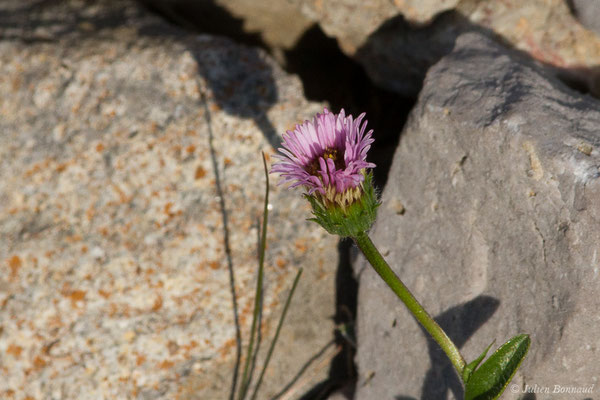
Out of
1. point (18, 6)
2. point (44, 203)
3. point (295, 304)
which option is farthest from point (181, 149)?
point (18, 6)

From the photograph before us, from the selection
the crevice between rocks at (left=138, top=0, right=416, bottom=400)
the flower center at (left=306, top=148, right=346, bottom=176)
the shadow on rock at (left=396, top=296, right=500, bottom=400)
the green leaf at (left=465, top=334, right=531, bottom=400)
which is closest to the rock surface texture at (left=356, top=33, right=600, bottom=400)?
the shadow on rock at (left=396, top=296, right=500, bottom=400)

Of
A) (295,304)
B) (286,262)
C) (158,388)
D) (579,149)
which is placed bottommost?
(158,388)

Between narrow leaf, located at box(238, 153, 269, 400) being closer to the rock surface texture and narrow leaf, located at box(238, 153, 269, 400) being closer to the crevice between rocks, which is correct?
the rock surface texture

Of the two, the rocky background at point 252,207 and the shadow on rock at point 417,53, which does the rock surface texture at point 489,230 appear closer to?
the rocky background at point 252,207

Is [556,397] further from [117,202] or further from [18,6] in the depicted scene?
[18,6]

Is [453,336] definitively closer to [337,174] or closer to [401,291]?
[401,291]

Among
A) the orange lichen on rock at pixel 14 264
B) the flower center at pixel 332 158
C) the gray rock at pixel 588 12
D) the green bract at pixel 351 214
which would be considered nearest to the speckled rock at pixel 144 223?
the orange lichen on rock at pixel 14 264
